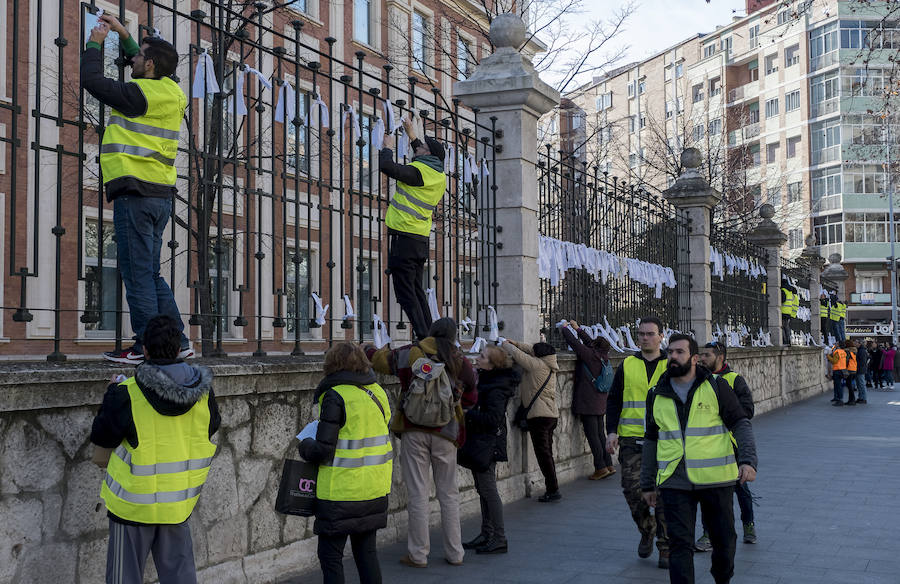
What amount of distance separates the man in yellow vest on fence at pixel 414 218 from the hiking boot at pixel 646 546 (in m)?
2.30

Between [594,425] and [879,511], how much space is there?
3.12 metres

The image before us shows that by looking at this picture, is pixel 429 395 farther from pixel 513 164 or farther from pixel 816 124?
pixel 816 124

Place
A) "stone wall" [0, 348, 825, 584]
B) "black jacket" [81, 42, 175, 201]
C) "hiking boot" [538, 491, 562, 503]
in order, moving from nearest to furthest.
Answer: "stone wall" [0, 348, 825, 584]
"black jacket" [81, 42, 175, 201]
"hiking boot" [538, 491, 562, 503]

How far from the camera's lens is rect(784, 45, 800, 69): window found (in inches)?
2256

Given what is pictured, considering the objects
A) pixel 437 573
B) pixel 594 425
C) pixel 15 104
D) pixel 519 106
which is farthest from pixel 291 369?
pixel 594 425

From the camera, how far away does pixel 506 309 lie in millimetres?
9125

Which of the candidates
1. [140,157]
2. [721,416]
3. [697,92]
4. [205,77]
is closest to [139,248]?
[140,157]

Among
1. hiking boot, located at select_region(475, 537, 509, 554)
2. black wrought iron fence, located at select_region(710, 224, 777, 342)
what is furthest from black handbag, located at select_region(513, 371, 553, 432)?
black wrought iron fence, located at select_region(710, 224, 777, 342)

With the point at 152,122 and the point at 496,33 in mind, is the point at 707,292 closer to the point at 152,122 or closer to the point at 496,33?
the point at 496,33

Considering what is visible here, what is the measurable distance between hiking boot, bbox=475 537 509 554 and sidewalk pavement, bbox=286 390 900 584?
67 mm

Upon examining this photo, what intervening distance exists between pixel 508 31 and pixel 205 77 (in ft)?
13.6

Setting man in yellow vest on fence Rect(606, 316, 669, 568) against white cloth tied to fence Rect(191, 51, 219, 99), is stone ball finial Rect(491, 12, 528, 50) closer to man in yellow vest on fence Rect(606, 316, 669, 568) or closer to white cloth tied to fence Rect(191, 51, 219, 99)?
man in yellow vest on fence Rect(606, 316, 669, 568)

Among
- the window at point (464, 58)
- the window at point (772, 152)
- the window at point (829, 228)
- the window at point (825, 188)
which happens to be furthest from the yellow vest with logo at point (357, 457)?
the window at point (772, 152)

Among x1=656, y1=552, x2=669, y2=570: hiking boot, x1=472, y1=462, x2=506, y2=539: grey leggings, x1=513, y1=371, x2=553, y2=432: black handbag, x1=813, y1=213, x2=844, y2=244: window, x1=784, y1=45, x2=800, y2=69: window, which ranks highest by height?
x1=784, y1=45, x2=800, y2=69: window
